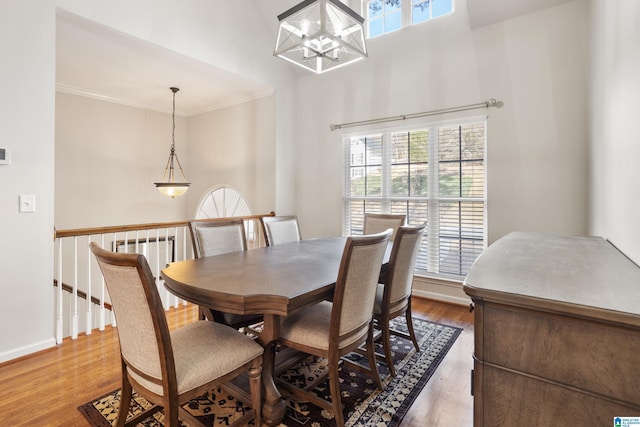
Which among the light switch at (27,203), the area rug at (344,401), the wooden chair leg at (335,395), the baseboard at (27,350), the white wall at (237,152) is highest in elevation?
the white wall at (237,152)

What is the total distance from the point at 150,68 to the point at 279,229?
2.61 m

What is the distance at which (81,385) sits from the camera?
2057 millimetres

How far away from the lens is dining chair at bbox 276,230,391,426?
5.19 ft

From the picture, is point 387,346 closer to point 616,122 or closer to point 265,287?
point 265,287

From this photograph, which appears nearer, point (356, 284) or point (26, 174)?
point (356, 284)

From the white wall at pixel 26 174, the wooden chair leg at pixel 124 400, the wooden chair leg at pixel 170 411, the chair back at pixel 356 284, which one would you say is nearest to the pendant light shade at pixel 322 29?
the chair back at pixel 356 284

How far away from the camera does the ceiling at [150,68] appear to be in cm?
305

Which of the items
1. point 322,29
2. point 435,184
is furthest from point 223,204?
point 322,29

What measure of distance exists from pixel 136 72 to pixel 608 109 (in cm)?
474

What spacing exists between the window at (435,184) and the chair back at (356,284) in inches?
85.2

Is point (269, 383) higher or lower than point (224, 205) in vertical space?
lower

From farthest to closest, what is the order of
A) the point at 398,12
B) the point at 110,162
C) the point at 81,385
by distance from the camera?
the point at 110,162
the point at 398,12
the point at 81,385

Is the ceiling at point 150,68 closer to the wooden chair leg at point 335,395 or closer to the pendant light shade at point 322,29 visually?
the pendant light shade at point 322,29

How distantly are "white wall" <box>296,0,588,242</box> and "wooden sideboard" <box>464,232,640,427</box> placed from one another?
229 centimetres
